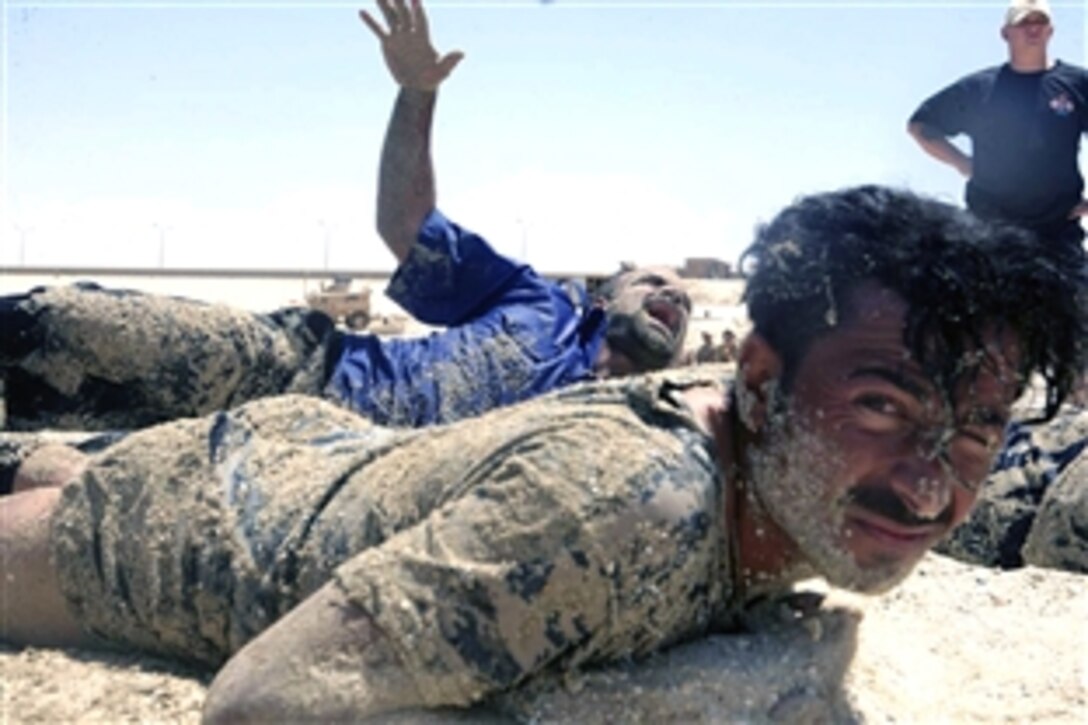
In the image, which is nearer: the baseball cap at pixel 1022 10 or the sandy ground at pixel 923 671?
the sandy ground at pixel 923 671

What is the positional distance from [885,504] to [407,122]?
3.21m

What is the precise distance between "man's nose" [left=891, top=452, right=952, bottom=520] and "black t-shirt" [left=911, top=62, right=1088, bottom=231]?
12.9ft

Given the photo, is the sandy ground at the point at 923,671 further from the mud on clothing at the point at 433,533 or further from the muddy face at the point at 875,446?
the muddy face at the point at 875,446

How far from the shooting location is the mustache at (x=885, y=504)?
8.25 ft

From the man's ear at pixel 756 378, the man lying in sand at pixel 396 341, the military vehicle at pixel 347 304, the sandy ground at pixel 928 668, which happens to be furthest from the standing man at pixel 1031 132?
the military vehicle at pixel 347 304

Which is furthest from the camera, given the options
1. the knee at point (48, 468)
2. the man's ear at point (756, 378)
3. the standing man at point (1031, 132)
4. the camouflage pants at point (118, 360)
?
the standing man at point (1031, 132)

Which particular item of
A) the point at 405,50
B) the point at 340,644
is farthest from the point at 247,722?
the point at 405,50

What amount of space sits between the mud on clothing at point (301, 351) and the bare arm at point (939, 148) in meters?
2.32

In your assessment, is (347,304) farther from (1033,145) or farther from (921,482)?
(921,482)

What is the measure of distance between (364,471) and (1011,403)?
122 centimetres

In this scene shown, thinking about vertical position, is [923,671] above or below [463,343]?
below

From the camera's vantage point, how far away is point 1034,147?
246 inches

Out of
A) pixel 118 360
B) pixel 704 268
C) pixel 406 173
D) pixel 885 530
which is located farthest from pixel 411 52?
pixel 704 268

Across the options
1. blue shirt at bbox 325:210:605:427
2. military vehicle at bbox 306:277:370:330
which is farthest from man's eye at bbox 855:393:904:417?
military vehicle at bbox 306:277:370:330
